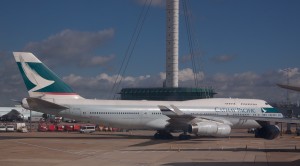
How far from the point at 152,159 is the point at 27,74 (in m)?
18.6

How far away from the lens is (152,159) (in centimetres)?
2222

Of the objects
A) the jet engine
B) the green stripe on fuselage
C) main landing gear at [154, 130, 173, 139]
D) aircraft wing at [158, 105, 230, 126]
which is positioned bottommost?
main landing gear at [154, 130, 173, 139]

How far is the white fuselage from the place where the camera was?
37.5 meters

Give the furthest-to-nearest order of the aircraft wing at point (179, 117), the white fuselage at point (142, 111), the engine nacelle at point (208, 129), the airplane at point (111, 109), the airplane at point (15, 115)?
the airplane at point (15, 115), the white fuselage at point (142, 111), the airplane at point (111, 109), the aircraft wing at point (179, 117), the engine nacelle at point (208, 129)

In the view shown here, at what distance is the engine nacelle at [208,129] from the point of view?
3316 centimetres

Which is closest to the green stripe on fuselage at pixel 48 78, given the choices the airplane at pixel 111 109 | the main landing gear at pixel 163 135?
the airplane at pixel 111 109

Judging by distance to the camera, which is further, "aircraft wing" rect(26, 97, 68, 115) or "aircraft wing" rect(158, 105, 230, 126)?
"aircraft wing" rect(158, 105, 230, 126)

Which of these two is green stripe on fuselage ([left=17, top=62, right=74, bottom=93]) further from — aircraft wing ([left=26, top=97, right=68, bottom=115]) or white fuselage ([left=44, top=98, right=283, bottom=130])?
aircraft wing ([left=26, top=97, right=68, bottom=115])

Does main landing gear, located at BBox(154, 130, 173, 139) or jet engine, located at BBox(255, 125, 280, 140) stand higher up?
jet engine, located at BBox(255, 125, 280, 140)

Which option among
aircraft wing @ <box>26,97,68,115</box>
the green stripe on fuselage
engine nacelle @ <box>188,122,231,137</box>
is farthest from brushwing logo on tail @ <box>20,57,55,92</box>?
engine nacelle @ <box>188,122,231,137</box>

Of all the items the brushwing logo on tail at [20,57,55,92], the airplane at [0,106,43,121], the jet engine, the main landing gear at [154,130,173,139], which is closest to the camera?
the jet engine

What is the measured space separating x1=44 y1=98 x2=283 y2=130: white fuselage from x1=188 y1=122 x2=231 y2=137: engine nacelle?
6.66 ft

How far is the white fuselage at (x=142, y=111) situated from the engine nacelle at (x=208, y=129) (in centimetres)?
203

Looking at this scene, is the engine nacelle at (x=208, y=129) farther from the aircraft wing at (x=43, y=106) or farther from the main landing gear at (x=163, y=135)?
the aircraft wing at (x=43, y=106)
